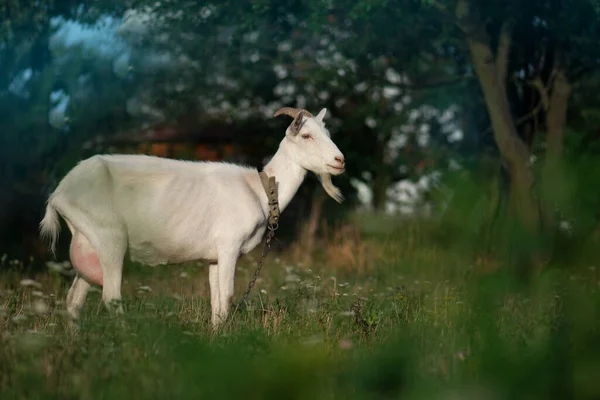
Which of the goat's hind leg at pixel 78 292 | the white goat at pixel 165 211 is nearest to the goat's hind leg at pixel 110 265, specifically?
the white goat at pixel 165 211

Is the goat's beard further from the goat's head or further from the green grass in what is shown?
the green grass

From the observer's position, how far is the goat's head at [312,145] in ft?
20.6

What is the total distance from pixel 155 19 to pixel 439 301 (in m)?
7.49

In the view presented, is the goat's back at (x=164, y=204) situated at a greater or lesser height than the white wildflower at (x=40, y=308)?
greater

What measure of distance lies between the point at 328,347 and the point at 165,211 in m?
1.93

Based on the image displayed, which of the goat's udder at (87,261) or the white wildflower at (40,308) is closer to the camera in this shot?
the white wildflower at (40,308)

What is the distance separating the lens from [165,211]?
20.1 feet

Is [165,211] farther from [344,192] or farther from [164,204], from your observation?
[344,192]

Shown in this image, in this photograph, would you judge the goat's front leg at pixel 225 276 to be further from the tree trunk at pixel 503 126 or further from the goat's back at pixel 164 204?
the tree trunk at pixel 503 126

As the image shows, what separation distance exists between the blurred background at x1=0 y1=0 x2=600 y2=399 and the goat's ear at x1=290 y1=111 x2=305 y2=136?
116 centimetres

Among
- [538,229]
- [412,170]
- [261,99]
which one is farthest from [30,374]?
[412,170]

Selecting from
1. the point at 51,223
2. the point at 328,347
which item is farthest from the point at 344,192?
the point at 328,347

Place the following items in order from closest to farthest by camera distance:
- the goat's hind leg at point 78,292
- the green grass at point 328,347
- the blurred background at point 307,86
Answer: the green grass at point 328,347
the goat's hind leg at point 78,292
the blurred background at point 307,86

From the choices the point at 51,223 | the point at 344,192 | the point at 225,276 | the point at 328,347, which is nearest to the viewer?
the point at 328,347
